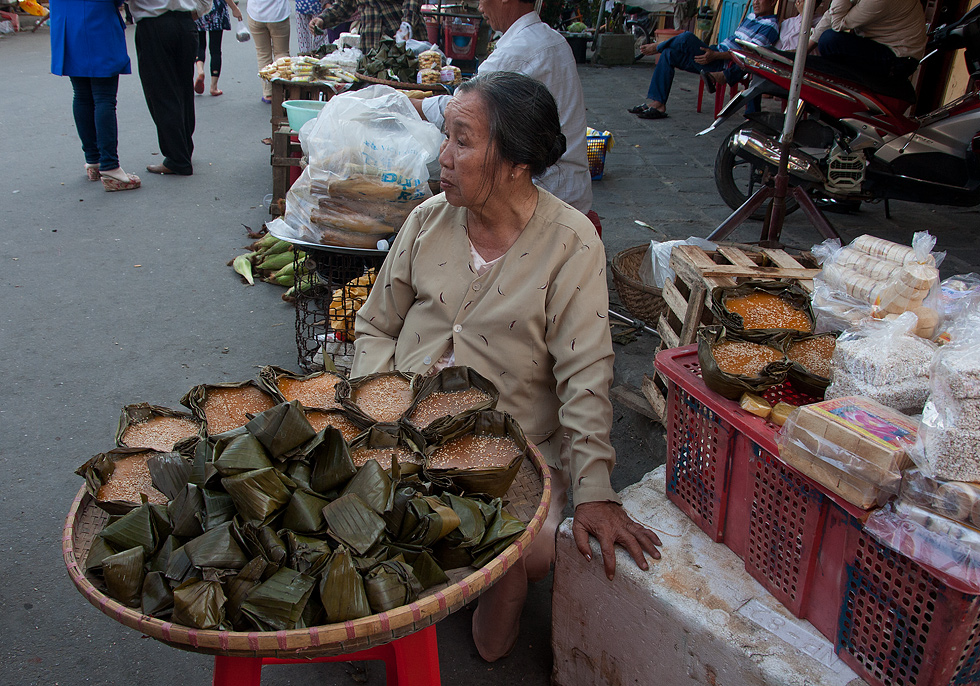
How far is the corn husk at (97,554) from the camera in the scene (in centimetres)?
123

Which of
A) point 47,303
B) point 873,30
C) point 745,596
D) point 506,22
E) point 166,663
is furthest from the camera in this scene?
point 873,30

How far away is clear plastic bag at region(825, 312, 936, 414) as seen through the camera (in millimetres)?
1417

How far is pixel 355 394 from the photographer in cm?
174

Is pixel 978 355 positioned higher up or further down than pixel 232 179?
higher up

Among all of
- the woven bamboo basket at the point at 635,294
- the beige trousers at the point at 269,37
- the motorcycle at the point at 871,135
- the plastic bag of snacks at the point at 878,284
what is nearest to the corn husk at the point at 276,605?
the plastic bag of snacks at the point at 878,284

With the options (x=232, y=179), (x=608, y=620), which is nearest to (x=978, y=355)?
(x=608, y=620)

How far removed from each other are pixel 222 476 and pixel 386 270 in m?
0.98

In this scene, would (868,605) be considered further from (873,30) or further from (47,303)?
(873,30)

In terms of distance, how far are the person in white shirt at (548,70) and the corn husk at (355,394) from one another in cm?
170

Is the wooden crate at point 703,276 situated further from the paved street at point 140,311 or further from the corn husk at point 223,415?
the corn husk at point 223,415

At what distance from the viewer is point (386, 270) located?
2.12 metres

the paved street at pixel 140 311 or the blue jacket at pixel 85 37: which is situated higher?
the blue jacket at pixel 85 37

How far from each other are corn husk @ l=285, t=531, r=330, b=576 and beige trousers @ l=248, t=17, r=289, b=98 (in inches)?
309

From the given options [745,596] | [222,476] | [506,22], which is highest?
[506,22]
